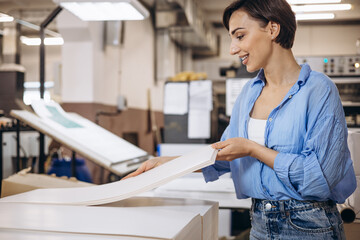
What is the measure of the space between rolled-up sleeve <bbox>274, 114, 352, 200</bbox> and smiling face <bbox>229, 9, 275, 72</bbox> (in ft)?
0.89

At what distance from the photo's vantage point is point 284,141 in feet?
3.59

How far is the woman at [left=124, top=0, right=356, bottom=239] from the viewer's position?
1026 mm

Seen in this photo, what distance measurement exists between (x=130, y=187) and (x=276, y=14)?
0.65m

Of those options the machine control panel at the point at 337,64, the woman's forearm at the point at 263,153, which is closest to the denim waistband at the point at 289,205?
the woman's forearm at the point at 263,153

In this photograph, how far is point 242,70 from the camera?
124 inches

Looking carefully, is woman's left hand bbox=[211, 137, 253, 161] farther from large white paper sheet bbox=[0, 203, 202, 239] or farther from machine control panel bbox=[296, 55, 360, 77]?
machine control panel bbox=[296, 55, 360, 77]

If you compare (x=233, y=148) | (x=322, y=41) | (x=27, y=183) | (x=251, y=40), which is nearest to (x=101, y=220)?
(x=233, y=148)

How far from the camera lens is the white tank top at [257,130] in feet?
3.84

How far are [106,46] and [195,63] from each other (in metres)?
5.40

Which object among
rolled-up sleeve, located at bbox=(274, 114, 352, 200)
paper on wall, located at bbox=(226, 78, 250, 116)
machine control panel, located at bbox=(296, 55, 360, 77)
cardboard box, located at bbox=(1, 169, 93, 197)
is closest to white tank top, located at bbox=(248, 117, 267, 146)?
rolled-up sleeve, located at bbox=(274, 114, 352, 200)

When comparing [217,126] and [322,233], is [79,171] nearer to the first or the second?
[217,126]

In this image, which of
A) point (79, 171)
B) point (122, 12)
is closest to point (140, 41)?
point (79, 171)

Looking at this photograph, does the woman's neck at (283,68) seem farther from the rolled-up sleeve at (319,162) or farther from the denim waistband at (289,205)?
the denim waistband at (289,205)

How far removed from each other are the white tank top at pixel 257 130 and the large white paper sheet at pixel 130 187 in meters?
0.17
